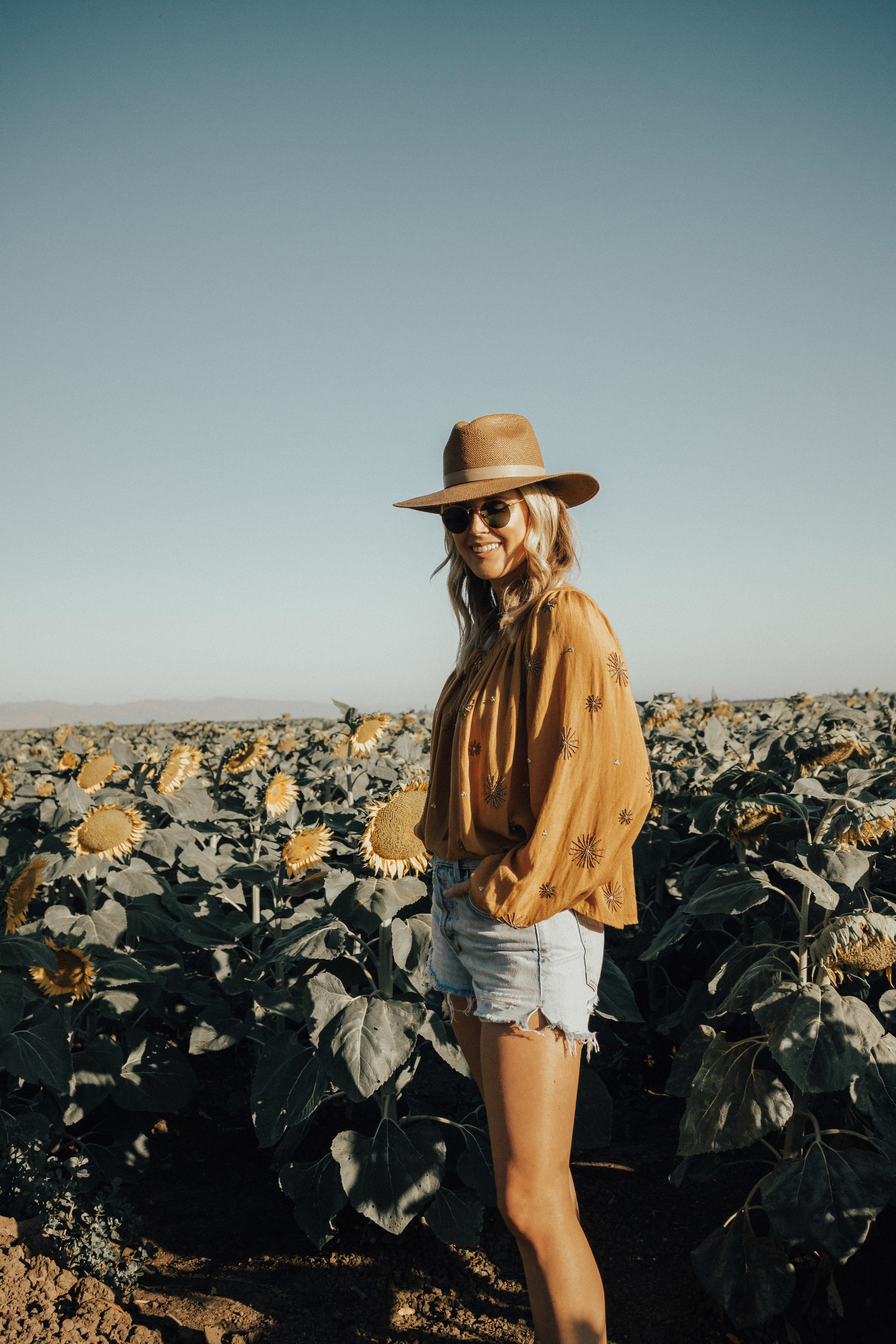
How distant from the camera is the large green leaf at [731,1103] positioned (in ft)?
7.55

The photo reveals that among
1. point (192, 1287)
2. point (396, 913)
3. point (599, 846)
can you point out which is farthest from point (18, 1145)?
point (599, 846)

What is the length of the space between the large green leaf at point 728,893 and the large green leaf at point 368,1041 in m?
0.95

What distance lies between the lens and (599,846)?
1821 mm

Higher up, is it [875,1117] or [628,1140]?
[875,1117]

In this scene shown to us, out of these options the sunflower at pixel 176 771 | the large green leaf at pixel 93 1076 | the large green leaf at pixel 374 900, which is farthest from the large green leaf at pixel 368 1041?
the sunflower at pixel 176 771

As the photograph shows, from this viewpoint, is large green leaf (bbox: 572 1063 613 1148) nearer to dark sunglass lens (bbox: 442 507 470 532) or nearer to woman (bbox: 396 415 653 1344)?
woman (bbox: 396 415 653 1344)

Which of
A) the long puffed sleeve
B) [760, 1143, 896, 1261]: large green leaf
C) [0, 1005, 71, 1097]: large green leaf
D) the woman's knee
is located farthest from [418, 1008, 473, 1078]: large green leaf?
[0, 1005, 71, 1097]: large green leaf

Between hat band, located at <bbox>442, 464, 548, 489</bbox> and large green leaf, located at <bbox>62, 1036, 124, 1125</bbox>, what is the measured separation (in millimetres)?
2764

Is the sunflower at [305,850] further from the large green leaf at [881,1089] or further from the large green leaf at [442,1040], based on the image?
the large green leaf at [881,1089]

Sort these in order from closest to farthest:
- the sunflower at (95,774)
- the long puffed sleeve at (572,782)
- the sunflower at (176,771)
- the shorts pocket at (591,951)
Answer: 1. the long puffed sleeve at (572,782)
2. the shorts pocket at (591,951)
3. the sunflower at (95,774)
4. the sunflower at (176,771)

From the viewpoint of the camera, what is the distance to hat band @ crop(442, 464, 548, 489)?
214 cm

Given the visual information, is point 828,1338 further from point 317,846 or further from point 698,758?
point 698,758

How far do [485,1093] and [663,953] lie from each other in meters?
2.73

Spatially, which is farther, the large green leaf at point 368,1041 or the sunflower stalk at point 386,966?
the sunflower stalk at point 386,966
